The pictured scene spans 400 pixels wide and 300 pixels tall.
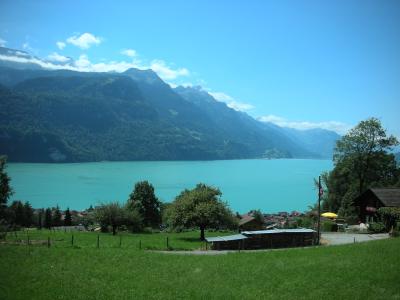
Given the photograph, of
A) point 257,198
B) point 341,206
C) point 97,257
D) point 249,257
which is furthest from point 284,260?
point 257,198

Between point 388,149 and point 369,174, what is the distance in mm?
4157

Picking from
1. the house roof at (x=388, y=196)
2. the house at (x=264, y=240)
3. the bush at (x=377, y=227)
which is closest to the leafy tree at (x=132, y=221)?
the house at (x=264, y=240)

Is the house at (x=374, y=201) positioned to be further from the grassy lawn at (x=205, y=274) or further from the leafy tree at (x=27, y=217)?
the leafy tree at (x=27, y=217)

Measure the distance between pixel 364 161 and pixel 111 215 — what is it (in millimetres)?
32796

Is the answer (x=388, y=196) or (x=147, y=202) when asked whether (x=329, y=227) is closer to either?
(x=388, y=196)

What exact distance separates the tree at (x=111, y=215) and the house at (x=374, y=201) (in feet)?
92.6

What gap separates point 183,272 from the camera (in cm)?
2088

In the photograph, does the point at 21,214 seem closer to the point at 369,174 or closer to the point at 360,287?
the point at 369,174

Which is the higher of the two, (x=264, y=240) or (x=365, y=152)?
(x=365, y=152)

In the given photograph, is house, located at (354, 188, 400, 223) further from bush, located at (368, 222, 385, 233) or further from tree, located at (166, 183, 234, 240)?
tree, located at (166, 183, 234, 240)

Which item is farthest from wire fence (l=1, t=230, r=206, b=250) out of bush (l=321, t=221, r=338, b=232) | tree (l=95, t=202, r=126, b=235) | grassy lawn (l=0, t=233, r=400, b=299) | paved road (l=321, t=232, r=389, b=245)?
bush (l=321, t=221, r=338, b=232)

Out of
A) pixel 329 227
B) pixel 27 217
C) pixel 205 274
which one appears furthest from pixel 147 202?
pixel 205 274

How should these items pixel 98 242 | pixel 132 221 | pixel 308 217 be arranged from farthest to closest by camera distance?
pixel 308 217 → pixel 132 221 → pixel 98 242

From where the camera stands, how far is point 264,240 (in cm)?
3225
